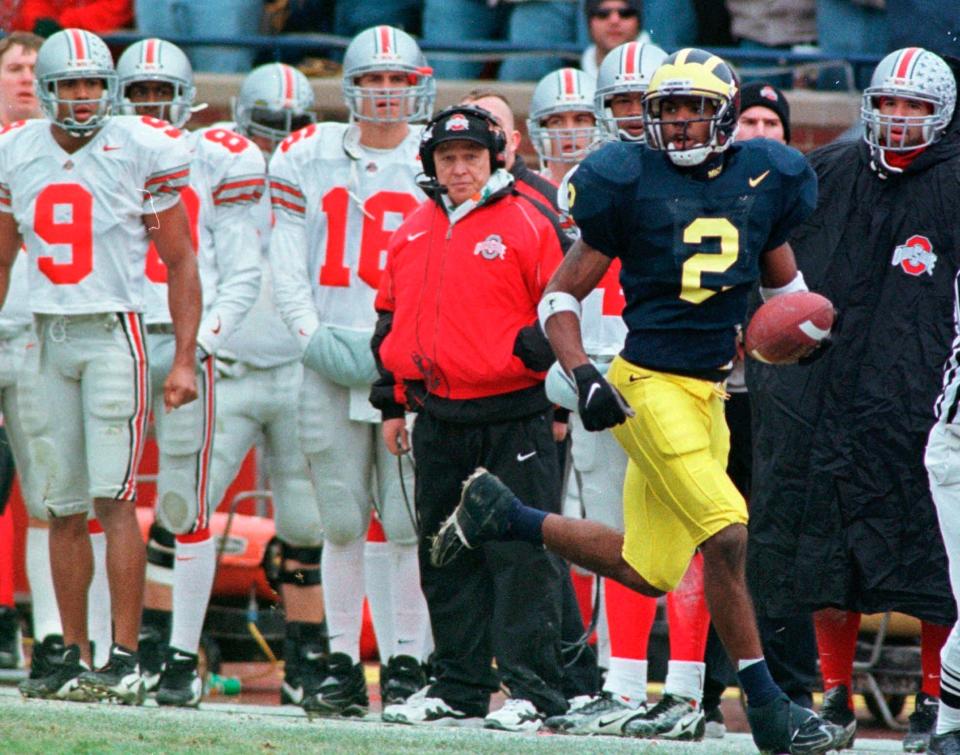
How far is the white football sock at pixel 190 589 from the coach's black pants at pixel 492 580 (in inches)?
36.8

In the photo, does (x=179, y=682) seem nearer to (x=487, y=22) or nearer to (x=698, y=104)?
(x=698, y=104)

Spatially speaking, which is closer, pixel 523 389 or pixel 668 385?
pixel 668 385

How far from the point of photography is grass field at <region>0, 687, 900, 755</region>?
4.98 metres

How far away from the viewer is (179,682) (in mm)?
6641

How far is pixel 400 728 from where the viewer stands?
5738 millimetres

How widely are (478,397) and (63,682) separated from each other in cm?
154

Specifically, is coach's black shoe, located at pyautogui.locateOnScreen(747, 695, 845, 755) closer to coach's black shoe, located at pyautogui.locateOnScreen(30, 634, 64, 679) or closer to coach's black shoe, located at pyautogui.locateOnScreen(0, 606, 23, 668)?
coach's black shoe, located at pyautogui.locateOnScreen(30, 634, 64, 679)

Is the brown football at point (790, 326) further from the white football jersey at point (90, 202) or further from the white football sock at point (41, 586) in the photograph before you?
the white football sock at point (41, 586)

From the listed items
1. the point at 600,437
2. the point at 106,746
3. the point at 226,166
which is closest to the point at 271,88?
the point at 226,166

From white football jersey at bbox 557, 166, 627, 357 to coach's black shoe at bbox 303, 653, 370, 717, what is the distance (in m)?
1.27

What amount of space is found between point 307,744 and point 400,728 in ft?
2.09

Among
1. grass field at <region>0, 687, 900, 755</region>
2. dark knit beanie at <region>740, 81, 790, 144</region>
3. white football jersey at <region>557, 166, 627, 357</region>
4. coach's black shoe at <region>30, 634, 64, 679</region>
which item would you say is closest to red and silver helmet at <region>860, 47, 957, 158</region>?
dark knit beanie at <region>740, 81, 790, 144</region>

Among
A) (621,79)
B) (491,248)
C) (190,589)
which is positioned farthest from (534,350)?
(190,589)

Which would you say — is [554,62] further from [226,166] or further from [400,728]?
[400,728]
